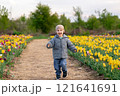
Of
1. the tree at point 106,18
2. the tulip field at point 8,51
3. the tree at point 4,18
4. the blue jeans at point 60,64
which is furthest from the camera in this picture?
the tree at point 106,18

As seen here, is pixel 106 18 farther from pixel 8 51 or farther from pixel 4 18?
pixel 8 51

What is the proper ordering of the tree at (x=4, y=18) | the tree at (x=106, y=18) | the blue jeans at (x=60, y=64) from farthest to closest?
the tree at (x=106, y=18) < the tree at (x=4, y=18) < the blue jeans at (x=60, y=64)

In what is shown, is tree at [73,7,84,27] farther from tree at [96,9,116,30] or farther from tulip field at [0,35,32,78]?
tulip field at [0,35,32,78]

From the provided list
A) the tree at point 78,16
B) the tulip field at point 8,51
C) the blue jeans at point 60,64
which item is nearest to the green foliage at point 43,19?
the tree at point 78,16

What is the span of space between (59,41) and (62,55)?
33 cm

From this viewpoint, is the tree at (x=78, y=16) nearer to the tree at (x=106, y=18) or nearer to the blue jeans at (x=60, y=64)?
the tree at (x=106, y=18)

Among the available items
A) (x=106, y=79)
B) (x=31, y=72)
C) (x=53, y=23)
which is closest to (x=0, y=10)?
(x=53, y=23)

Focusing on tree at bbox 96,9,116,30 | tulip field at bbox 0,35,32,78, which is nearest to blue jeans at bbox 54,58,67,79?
tulip field at bbox 0,35,32,78

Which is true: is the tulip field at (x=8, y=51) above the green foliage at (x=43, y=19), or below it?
below

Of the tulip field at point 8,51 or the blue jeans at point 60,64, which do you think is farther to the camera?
the tulip field at point 8,51

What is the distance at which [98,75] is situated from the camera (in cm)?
461

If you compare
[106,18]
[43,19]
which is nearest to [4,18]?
[43,19]

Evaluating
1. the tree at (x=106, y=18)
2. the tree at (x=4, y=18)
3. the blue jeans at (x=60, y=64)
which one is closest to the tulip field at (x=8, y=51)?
the blue jeans at (x=60, y=64)

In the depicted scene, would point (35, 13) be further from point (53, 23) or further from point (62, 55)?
point (62, 55)
